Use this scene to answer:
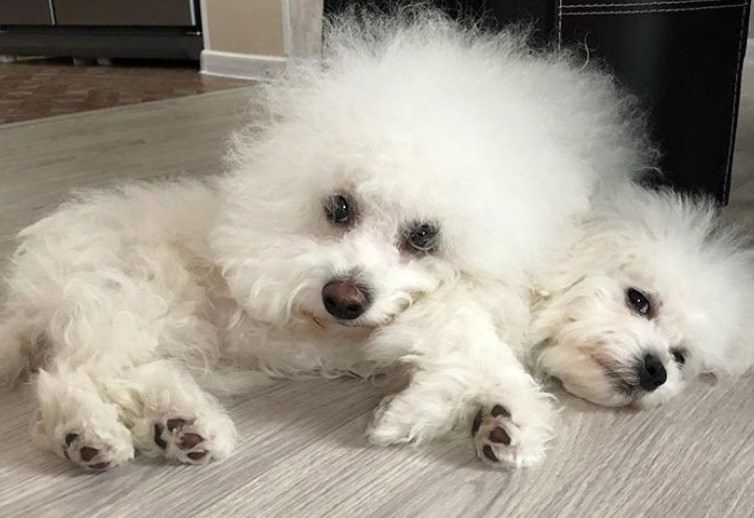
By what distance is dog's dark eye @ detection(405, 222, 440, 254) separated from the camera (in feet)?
3.67

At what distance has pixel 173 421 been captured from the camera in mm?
990

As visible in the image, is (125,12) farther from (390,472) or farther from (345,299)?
(390,472)

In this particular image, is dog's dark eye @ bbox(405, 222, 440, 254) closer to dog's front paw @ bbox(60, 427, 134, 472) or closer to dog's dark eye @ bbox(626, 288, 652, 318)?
dog's dark eye @ bbox(626, 288, 652, 318)

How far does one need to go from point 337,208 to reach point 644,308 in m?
0.43

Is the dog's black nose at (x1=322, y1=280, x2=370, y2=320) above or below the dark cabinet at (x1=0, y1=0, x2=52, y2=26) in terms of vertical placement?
above

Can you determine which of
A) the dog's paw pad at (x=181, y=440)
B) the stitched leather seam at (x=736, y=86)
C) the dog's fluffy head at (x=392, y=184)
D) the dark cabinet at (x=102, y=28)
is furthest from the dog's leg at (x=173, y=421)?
the dark cabinet at (x=102, y=28)

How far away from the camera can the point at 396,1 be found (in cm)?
163

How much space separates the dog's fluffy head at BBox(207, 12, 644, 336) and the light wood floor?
149 mm

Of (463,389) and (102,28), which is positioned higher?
(463,389)

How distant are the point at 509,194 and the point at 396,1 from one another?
65cm

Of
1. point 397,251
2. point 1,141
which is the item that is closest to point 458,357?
point 397,251

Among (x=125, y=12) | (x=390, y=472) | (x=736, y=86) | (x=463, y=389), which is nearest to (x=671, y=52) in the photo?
(x=736, y=86)

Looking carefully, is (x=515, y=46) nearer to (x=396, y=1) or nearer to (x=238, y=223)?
(x=396, y=1)

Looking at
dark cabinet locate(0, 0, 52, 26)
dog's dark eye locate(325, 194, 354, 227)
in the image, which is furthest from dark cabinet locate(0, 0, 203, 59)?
dog's dark eye locate(325, 194, 354, 227)
